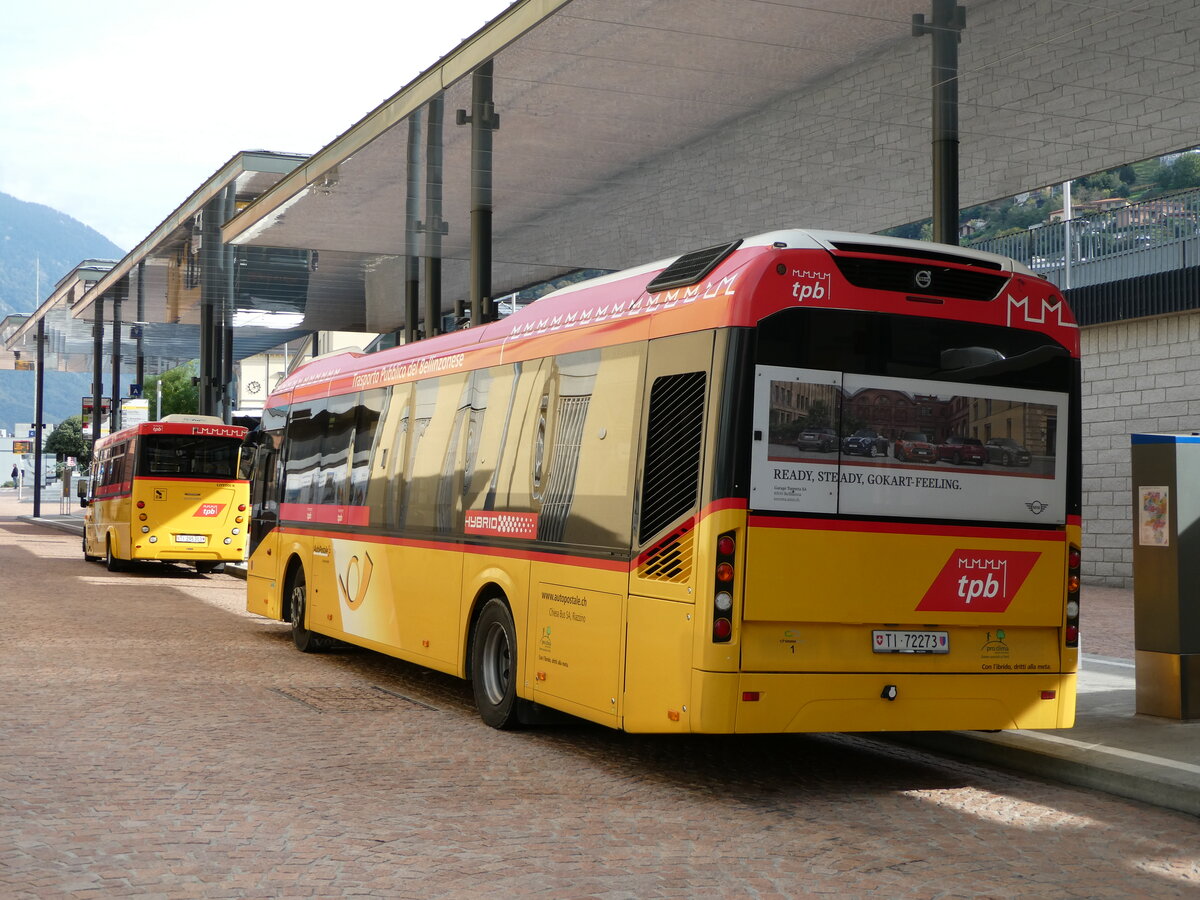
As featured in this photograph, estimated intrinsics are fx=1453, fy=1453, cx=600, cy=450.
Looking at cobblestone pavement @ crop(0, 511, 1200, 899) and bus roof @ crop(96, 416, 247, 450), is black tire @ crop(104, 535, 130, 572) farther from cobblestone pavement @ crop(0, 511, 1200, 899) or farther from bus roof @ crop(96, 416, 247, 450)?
cobblestone pavement @ crop(0, 511, 1200, 899)

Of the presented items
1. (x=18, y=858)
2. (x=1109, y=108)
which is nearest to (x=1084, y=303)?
(x=1109, y=108)

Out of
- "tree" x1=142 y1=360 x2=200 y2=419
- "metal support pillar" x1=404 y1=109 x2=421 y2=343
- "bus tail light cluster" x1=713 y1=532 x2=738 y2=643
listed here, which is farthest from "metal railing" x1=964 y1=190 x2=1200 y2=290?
"tree" x1=142 y1=360 x2=200 y2=419

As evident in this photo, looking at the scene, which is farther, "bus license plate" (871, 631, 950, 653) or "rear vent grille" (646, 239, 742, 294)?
"rear vent grille" (646, 239, 742, 294)

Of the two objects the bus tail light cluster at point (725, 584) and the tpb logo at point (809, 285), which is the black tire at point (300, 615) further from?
the tpb logo at point (809, 285)

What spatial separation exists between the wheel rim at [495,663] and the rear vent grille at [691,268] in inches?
113

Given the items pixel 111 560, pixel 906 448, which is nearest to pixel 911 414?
pixel 906 448

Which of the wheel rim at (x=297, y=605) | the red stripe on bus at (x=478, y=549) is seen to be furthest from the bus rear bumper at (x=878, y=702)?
the wheel rim at (x=297, y=605)

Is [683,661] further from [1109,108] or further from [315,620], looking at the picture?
[1109,108]

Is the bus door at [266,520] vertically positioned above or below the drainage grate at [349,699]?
above

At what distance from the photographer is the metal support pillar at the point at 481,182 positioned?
15151mm

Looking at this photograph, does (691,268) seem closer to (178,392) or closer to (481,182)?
(481,182)

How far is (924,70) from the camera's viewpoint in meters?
13.6

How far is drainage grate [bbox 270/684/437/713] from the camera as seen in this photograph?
1085cm

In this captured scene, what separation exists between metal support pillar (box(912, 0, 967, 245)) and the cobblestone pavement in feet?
17.6
